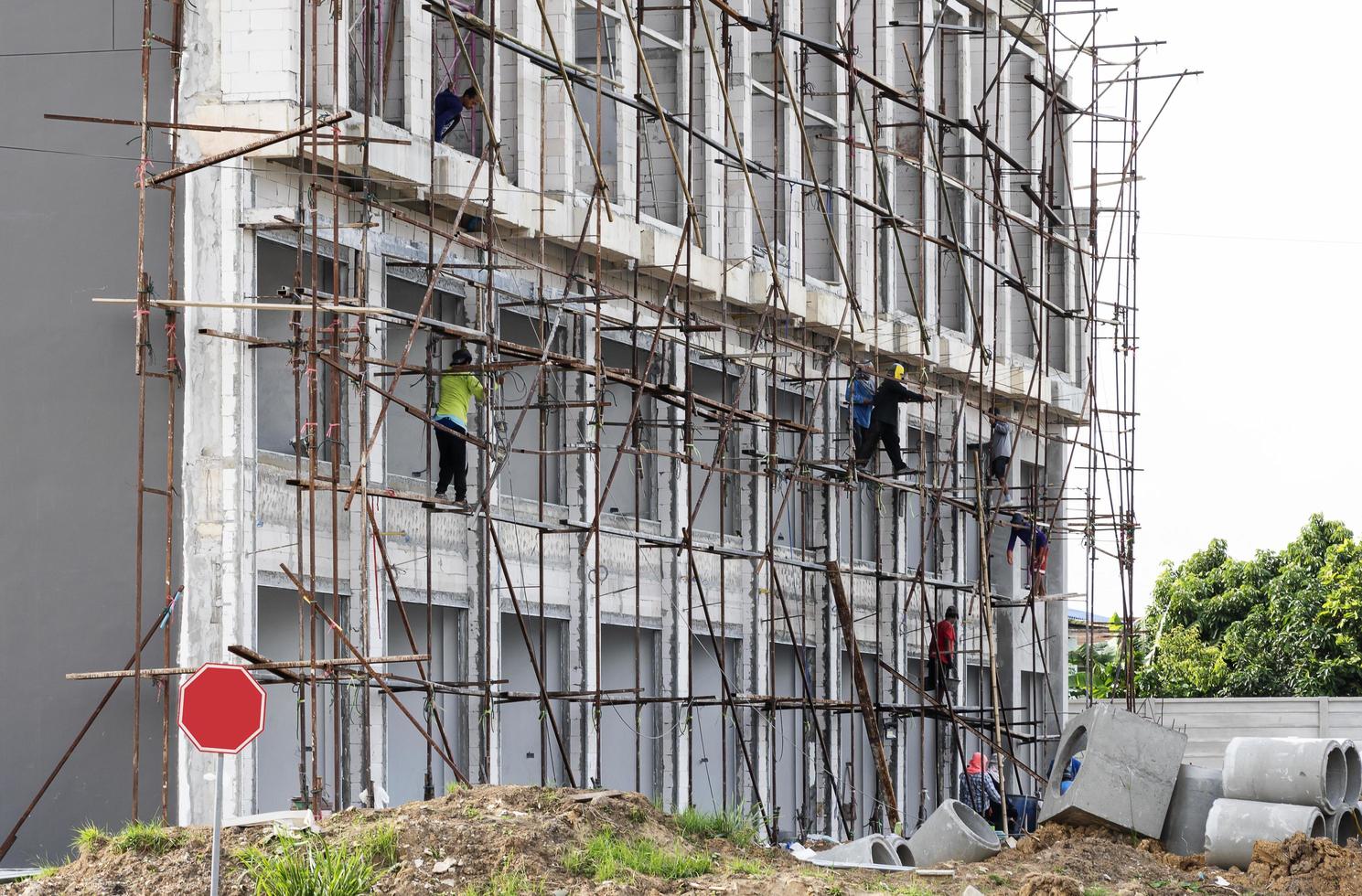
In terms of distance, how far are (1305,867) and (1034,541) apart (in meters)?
11.6

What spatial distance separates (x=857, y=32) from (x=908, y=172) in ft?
8.31

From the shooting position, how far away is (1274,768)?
19531mm

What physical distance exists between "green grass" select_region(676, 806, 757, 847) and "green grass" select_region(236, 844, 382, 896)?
3539 mm

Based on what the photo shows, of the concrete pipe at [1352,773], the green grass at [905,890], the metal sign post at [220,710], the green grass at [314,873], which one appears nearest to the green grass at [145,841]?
the green grass at [314,873]

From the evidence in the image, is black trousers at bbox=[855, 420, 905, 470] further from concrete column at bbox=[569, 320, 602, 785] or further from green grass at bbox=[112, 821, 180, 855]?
green grass at bbox=[112, 821, 180, 855]

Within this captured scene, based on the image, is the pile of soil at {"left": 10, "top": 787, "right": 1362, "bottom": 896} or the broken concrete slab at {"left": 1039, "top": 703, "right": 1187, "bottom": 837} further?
the broken concrete slab at {"left": 1039, "top": 703, "right": 1187, "bottom": 837}

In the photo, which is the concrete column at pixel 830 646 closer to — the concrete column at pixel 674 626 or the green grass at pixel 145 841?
the concrete column at pixel 674 626

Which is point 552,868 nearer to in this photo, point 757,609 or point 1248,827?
point 1248,827

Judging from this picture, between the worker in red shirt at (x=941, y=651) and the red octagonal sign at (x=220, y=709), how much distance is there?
15901 mm

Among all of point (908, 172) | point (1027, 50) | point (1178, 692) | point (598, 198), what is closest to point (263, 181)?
point (598, 198)

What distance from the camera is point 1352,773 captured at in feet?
66.2

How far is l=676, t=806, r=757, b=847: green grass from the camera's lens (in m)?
16.4

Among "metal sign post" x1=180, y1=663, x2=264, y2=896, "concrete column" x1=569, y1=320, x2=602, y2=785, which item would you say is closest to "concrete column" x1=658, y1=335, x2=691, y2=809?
"concrete column" x1=569, y1=320, x2=602, y2=785

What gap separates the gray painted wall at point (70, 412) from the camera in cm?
1764
